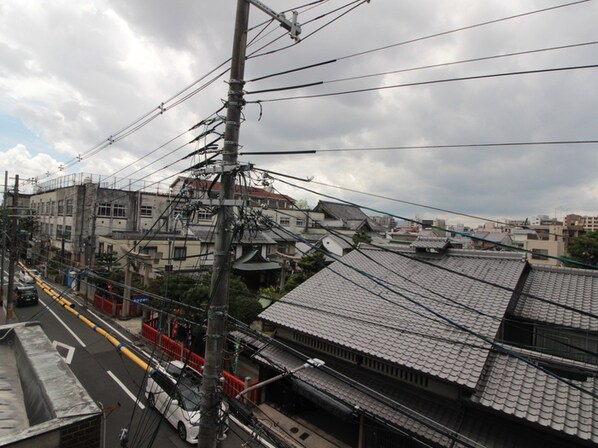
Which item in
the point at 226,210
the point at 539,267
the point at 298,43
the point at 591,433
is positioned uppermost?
the point at 298,43

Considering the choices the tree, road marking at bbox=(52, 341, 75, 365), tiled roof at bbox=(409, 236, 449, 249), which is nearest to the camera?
tiled roof at bbox=(409, 236, 449, 249)

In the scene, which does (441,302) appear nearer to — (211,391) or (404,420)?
(404,420)

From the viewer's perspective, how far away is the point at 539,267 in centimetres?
1512

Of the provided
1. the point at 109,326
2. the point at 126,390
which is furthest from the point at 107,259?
the point at 126,390

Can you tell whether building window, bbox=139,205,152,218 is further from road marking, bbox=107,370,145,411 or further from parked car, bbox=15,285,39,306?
road marking, bbox=107,370,145,411

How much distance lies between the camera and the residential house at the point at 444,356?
8.88 metres

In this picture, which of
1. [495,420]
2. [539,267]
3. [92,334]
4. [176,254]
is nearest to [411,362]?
[495,420]

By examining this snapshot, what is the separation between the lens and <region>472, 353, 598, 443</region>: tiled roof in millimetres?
8250

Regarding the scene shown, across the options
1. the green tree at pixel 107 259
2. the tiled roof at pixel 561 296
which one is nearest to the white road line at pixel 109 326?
the green tree at pixel 107 259

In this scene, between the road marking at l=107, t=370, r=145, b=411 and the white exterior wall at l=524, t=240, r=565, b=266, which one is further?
the white exterior wall at l=524, t=240, r=565, b=266

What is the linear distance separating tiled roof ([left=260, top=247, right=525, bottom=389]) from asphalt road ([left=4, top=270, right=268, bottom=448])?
209 inches

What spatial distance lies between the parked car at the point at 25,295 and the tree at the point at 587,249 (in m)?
52.5

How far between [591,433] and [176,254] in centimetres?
3473

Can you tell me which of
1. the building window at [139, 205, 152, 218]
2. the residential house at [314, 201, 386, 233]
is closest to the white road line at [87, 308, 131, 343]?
the building window at [139, 205, 152, 218]
